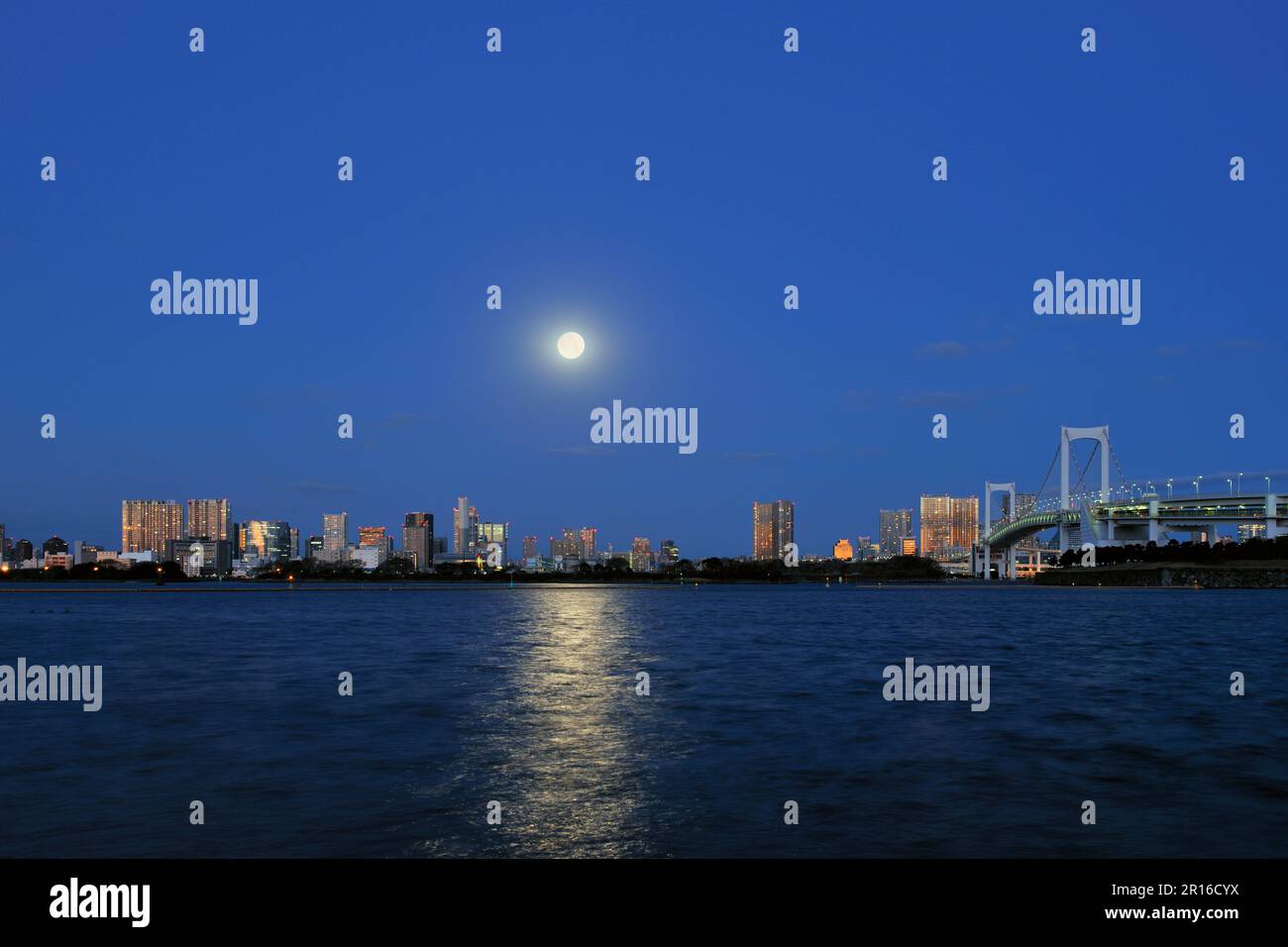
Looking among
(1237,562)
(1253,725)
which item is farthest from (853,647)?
(1237,562)

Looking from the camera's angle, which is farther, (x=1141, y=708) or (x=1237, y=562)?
(x=1237, y=562)

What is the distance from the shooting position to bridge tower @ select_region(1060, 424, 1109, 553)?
158 metres

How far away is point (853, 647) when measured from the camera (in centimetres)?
4444

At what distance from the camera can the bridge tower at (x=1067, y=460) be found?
158 metres

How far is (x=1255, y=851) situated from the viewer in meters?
11.5

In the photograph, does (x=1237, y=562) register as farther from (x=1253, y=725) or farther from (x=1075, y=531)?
(x=1253, y=725)

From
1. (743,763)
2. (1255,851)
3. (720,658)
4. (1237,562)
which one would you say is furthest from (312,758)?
(1237,562)

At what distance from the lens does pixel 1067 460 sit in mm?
171375

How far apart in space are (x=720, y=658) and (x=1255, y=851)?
28027mm

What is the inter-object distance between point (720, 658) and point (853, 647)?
8.23 meters

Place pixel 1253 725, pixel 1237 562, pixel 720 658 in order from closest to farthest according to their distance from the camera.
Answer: pixel 1253 725 < pixel 720 658 < pixel 1237 562
